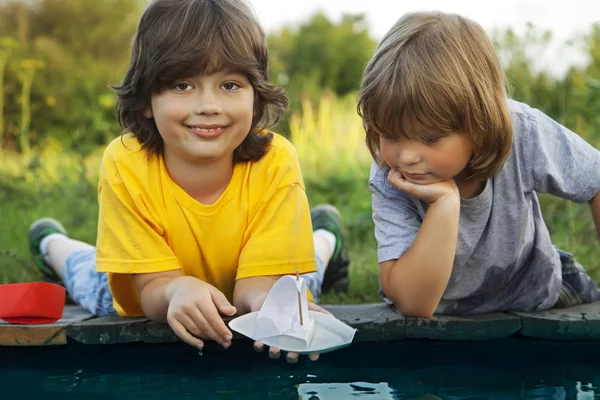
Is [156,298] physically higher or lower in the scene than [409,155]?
lower

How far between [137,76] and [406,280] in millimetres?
1054

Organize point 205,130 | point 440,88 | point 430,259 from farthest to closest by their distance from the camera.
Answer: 1. point 205,130
2. point 430,259
3. point 440,88

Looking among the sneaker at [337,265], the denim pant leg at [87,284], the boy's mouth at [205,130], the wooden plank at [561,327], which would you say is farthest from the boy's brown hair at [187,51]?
the wooden plank at [561,327]

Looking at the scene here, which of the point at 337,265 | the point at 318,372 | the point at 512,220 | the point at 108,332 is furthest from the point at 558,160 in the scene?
the point at 108,332

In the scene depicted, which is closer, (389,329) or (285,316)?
(285,316)

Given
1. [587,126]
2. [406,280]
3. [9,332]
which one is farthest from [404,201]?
[587,126]

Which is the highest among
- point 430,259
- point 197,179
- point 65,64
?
point 65,64

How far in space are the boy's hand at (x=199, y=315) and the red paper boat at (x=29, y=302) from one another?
0.50 metres

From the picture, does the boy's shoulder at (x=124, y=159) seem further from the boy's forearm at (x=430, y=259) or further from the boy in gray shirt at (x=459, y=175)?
the boy's forearm at (x=430, y=259)

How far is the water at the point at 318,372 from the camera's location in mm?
2217

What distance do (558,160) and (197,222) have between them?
3.89 ft

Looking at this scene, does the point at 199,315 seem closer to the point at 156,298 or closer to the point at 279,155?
the point at 156,298

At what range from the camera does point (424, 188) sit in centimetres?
238

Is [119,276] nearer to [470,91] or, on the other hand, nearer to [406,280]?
[406,280]
